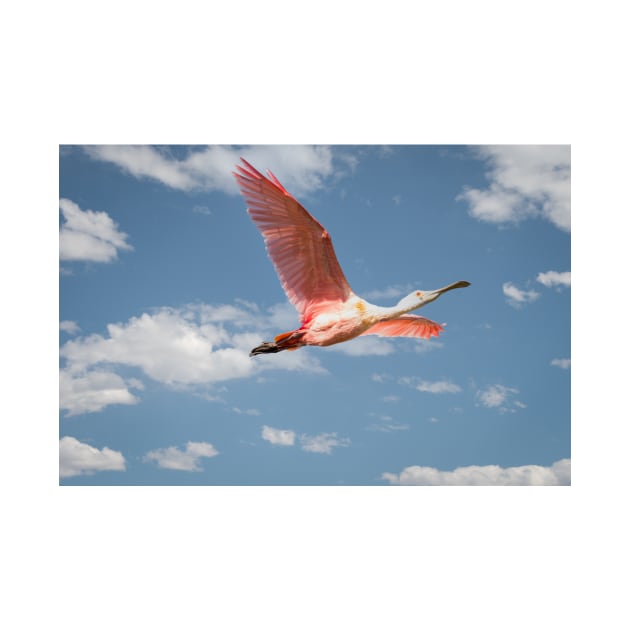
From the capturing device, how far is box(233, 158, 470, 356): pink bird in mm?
4738

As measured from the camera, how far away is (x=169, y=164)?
5352 millimetres

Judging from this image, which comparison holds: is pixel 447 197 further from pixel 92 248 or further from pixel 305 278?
pixel 92 248

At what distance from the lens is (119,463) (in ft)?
17.2

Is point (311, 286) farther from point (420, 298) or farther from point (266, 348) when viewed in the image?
point (420, 298)

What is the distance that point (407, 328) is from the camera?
5246 mm

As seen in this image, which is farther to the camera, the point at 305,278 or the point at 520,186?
the point at 520,186

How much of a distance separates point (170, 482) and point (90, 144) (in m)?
2.25

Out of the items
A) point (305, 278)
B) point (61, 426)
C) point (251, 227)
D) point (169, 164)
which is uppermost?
point (169, 164)

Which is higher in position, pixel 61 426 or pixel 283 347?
pixel 283 347

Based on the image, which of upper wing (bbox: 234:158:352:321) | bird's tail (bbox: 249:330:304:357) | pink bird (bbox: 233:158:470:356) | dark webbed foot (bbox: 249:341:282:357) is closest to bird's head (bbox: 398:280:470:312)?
pink bird (bbox: 233:158:470:356)

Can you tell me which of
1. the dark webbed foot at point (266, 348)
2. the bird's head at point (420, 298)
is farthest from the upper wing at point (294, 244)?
the bird's head at point (420, 298)

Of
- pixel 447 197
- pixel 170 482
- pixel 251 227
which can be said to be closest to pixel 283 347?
pixel 251 227

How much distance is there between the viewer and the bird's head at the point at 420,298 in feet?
16.8

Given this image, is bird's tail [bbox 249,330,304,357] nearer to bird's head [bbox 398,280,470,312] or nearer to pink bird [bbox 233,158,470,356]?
pink bird [bbox 233,158,470,356]
